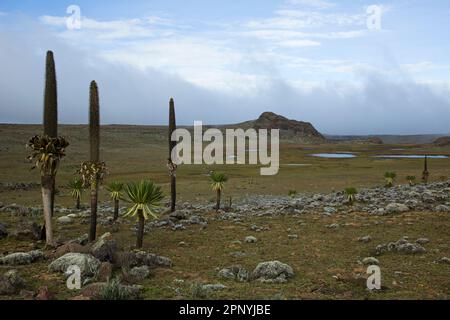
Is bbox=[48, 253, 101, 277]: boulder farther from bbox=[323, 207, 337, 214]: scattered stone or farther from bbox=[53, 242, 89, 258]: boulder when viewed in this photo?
bbox=[323, 207, 337, 214]: scattered stone

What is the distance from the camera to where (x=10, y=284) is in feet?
36.4

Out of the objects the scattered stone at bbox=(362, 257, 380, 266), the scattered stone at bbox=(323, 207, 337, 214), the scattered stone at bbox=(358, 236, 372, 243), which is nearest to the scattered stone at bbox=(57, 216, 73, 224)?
the scattered stone at bbox=(323, 207, 337, 214)

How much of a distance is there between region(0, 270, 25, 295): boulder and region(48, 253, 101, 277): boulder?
66.2 inches

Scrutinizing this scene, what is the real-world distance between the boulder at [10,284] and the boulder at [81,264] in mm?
1682

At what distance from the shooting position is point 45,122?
17859 mm

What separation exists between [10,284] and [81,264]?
234cm

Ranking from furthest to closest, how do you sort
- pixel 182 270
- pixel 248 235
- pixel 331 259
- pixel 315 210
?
pixel 315 210, pixel 248 235, pixel 331 259, pixel 182 270

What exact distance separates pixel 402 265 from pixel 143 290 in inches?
359

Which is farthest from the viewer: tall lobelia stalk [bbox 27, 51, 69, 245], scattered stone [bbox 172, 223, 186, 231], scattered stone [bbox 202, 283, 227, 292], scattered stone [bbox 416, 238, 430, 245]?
scattered stone [bbox 172, 223, 186, 231]

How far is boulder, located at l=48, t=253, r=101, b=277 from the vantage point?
42.4ft

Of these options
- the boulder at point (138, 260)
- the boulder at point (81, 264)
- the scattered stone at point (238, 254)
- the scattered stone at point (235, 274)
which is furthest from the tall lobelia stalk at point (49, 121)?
the scattered stone at point (235, 274)

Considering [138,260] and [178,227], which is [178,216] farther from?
[138,260]
